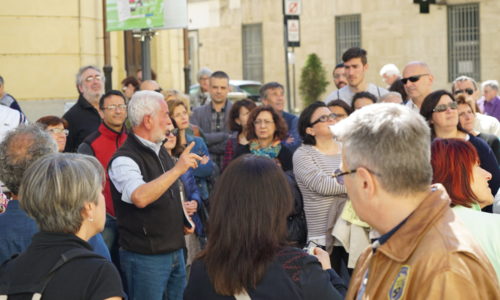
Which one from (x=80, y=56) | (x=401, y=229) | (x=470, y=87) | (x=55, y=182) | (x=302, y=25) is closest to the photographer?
(x=401, y=229)

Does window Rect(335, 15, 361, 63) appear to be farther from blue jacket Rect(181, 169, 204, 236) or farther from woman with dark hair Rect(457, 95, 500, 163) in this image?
blue jacket Rect(181, 169, 204, 236)

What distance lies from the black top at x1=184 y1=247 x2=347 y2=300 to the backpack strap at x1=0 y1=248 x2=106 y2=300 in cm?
55

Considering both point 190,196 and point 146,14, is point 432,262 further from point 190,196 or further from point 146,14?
point 146,14

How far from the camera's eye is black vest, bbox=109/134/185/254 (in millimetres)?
5836

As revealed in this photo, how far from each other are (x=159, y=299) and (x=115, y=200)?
77cm

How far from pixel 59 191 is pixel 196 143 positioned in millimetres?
4474

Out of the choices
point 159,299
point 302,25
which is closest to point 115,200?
point 159,299

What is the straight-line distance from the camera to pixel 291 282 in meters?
3.58

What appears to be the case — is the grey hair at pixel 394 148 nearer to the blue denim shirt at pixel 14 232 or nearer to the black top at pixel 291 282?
the black top at pixel 291 282

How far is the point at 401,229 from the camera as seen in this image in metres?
2.73

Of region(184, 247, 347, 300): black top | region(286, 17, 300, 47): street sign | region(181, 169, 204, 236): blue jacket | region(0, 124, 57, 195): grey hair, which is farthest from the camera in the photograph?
region(286, 17, 300, 47): street sign

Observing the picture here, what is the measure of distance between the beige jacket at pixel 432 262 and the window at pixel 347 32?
102ft

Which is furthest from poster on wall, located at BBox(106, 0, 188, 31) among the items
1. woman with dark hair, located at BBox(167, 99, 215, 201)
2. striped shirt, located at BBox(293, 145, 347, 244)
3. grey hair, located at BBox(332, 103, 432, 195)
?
grey hair, located at BBox(332, 103, 432, 195)

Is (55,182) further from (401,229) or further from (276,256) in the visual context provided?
(401,229)
